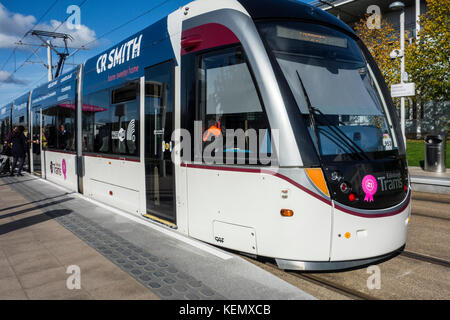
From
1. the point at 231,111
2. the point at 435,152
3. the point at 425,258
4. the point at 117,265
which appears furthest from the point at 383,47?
the point at 117,265

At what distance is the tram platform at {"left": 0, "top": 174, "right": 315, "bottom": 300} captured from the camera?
351cm

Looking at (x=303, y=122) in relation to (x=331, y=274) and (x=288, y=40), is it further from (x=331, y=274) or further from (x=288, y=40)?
(x=331, y=274)

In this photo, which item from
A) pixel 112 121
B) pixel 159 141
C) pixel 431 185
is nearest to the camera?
pixel 159 141

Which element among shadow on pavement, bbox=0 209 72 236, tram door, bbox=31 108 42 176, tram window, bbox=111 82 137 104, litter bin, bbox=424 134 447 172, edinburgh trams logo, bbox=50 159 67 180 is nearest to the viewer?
shadow on pavement, bbox=0 209 72 236

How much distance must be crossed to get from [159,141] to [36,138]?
921 cm

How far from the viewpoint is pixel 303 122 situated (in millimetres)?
3740

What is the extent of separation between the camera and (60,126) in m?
10.2

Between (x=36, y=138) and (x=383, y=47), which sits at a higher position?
(x=383, y=47)

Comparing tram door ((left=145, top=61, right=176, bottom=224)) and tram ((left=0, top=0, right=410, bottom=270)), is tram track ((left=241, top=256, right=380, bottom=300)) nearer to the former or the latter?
tram ((left=0, top=0, right=410, bottom=270))

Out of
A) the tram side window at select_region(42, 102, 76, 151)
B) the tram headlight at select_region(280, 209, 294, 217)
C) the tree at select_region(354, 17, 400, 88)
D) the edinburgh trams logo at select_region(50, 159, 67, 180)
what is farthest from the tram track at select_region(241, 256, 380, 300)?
the tree at select_region(354, 17, 400, 88)

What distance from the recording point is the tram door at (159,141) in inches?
203

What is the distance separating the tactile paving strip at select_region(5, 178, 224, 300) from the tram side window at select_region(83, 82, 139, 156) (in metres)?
1.42

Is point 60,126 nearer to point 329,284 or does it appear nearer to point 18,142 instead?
point 18,142
